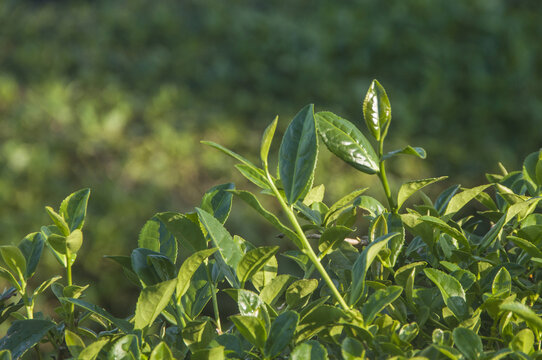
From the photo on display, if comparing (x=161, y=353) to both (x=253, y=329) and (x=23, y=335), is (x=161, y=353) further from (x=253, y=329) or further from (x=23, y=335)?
(x=23, y=335)

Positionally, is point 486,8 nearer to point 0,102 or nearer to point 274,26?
point 274,26

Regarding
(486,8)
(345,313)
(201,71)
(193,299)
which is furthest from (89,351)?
(486,8)

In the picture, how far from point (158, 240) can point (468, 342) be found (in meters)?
0.51

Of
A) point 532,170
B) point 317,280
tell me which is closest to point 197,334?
point 317,280

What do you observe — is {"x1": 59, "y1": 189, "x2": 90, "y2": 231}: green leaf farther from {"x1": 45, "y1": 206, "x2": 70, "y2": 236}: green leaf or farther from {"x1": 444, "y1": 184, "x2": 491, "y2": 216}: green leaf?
{"x1": 444, "y1": 184, "x2": 491, "y2": 216}: green leaf

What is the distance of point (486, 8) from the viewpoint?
527 centimetres

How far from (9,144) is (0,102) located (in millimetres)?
696

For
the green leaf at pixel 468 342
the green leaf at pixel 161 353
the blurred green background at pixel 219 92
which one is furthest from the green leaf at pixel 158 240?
the blurred green background at pixel 219 92

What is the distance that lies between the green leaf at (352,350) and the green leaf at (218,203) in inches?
12.6

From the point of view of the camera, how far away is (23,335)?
93cm

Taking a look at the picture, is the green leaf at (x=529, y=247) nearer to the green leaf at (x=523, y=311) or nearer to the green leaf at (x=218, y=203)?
the green leaf at (x=523, y=311)

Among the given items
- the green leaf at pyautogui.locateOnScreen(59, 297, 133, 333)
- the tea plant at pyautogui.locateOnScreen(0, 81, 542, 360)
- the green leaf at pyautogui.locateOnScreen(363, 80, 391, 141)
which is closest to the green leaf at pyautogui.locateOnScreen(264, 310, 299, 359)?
the tea plant at pyautogui.locateOnScreen(0, 81, 542, 360)

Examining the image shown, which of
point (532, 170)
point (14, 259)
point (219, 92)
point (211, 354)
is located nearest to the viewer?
point (211, 354)

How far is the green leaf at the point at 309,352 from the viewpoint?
2.69 feet
